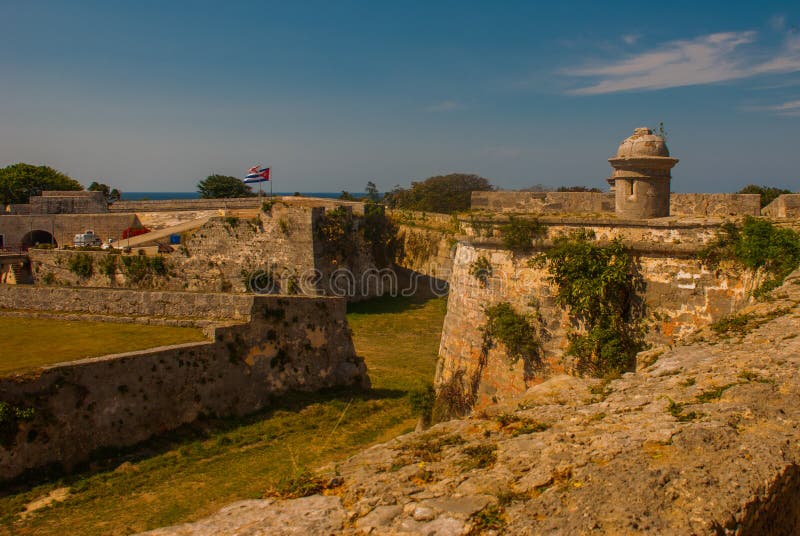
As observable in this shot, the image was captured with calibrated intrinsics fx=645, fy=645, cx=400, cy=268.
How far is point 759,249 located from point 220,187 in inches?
2228

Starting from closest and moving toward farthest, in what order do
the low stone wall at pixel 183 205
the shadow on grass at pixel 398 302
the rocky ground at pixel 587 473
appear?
the rocky ground at pixel 587 473 → the shadow on grass at pixel 398 302 → the low stone wall at pixel 183 205

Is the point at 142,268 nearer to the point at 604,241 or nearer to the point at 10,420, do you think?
the point at 10,420

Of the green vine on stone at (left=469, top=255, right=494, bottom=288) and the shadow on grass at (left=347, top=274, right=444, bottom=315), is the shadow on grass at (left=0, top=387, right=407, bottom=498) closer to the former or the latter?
the green vine on stone at (left=469, top=255, right=494, bottom=288)

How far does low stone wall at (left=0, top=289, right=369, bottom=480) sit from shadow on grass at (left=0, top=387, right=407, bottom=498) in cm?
11

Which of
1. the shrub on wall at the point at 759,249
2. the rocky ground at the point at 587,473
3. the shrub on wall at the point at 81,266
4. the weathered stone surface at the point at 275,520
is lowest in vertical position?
the shrub on wall at the point at 81,266

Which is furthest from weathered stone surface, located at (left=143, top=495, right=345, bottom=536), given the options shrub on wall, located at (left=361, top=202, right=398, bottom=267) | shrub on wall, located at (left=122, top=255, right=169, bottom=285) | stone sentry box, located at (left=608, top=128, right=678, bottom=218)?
shrub on wall, located at (left=361, top=202, right=398, bottom=267)

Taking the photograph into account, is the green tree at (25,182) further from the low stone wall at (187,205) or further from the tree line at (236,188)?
the low stone wall at (187,205)

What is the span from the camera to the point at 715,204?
1145 centimetres

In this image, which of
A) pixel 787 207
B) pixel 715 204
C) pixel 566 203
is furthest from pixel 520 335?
pixel 787 207

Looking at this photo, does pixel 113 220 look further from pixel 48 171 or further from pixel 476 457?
pixel 476 457

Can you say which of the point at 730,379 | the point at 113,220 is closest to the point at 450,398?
the point at 730,379

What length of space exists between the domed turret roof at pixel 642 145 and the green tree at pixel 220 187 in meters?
51.9

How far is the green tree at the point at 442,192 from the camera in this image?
50397 millimetres

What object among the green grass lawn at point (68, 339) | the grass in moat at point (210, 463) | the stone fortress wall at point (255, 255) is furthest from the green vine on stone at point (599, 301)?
the stone fortress wall at point (255, 255)
